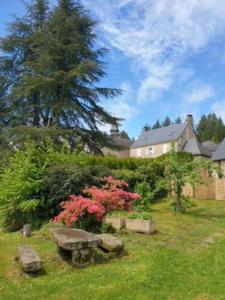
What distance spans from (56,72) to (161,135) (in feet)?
93.8

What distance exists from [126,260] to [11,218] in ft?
24.0

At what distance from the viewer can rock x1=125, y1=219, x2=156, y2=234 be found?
9.03m

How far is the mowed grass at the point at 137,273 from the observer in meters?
5.35

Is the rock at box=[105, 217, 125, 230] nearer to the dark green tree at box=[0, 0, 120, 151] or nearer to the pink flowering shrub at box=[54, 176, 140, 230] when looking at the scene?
the pink flowering shrub at box=[54, 176, 140, 230]

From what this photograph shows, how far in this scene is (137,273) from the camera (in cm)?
621

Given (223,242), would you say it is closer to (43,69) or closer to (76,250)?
(76,250)

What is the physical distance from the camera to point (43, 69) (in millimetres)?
22312

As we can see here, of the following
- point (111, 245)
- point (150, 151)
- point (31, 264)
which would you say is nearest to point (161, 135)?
point (150, 151)

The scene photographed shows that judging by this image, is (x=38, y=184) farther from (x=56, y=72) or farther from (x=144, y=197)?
(x=56, y=72)

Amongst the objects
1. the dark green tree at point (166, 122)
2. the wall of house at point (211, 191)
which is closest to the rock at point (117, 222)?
the wall of house at point (211, 191)

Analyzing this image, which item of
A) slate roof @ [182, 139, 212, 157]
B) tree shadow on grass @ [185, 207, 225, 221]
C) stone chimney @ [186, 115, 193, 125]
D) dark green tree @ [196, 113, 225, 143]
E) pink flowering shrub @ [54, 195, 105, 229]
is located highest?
dark green tree @ [196, 113, 225, 143]

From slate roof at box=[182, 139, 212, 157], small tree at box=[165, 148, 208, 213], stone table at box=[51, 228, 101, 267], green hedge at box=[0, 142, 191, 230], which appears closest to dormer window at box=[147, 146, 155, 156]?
slate roof at box=[182, 139, 212, 157]

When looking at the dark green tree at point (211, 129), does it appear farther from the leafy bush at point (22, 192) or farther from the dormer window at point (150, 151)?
the leafy bush at point (22, 192)

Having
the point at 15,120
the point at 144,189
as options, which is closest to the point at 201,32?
the point at 144,189
